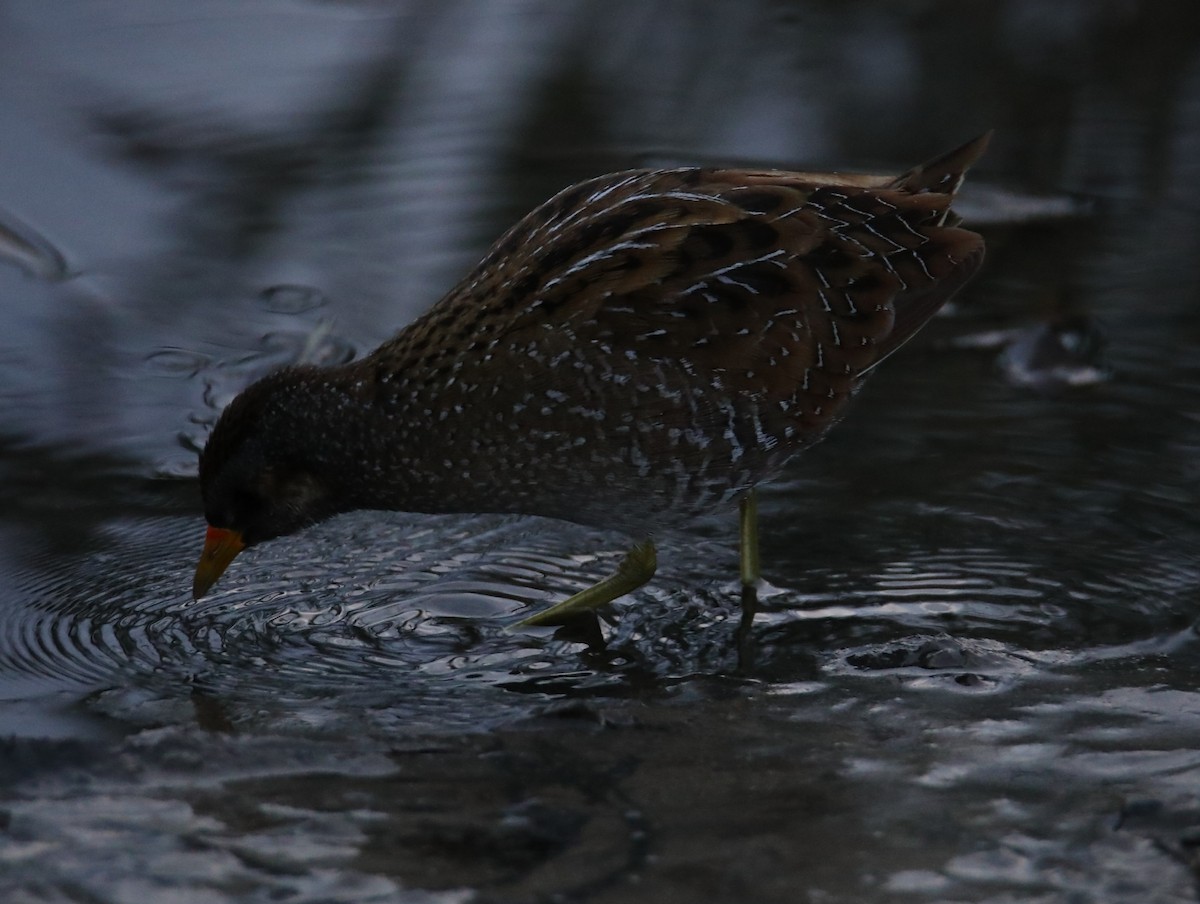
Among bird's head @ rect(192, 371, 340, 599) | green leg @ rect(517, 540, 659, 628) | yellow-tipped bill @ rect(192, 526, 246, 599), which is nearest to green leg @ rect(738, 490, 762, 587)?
green leg @ rect(517, 540, 659, 628)

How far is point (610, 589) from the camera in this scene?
4.36 meters

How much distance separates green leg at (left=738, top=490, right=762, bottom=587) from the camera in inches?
176

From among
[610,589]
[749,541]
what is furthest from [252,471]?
[749,541]

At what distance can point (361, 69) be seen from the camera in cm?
796

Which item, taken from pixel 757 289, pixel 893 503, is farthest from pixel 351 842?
pixel 893 503

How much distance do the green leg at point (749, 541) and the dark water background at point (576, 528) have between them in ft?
0.28

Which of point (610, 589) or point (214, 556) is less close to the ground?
point (214, 556)

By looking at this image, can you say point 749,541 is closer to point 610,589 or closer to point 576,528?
point 610,589

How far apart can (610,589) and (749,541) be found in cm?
41

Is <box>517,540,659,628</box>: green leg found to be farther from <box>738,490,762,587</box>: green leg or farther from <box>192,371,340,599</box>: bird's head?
<box>192,371,340,599</box>: bird's head

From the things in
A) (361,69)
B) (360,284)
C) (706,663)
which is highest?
(361,69)

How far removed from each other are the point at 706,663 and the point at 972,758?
86cm

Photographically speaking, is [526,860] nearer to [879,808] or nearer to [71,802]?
[879,808]

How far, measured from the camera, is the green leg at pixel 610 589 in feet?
14.0
